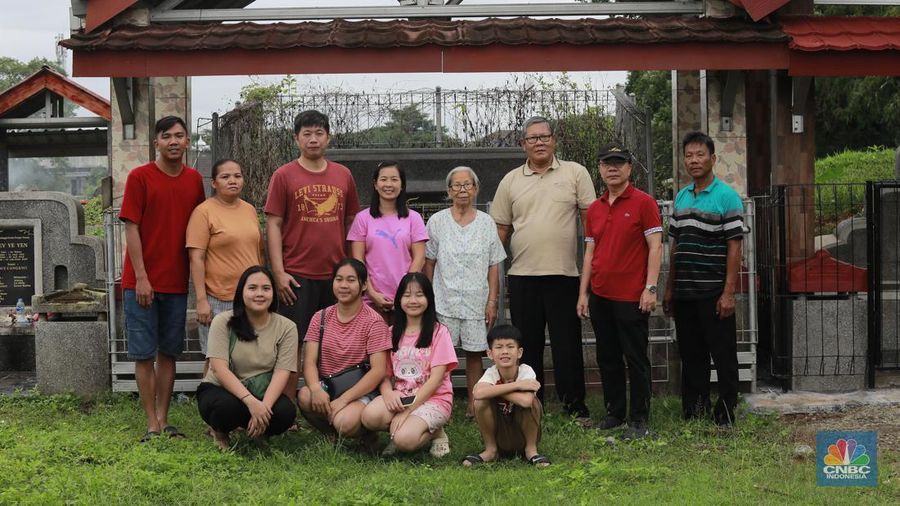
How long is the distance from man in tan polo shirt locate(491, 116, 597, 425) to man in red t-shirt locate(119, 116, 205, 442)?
1936 mm

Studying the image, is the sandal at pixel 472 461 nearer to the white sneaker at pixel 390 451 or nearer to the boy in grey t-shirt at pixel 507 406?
the boy in grey t-shirt at pixel 507 406

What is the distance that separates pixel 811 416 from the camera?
23.6ft

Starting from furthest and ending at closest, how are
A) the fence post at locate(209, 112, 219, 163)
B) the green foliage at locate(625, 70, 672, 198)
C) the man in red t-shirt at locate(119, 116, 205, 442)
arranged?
1. the green foliage at locate(625, 70, 672, 198)
2. the fence post at locate(209, 112, 219, 163)
3. the man in red t-shirt at locate(119, 116, 205, 442)

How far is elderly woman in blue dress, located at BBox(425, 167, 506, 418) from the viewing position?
21.5ft

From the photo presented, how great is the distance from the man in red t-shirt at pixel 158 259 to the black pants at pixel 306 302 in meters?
0.64

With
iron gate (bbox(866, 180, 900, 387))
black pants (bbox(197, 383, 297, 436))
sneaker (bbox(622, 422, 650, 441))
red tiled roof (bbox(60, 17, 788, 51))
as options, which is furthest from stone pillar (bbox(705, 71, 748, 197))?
black pants (bbox(197, 383, 297, 436))

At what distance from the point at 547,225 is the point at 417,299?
1.07 metres

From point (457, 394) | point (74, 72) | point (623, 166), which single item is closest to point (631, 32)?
point (623, 166)

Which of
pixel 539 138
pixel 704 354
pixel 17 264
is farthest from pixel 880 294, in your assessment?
pixel 17 264

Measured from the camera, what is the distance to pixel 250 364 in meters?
6.09

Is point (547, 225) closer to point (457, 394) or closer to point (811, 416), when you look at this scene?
point (457, 394)

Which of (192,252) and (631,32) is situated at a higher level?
(631,32)

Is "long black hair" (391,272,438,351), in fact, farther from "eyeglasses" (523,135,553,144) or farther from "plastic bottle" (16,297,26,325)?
"plastic bottle" (16,297,26,325)

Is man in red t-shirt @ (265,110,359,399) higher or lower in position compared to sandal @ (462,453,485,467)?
higher
